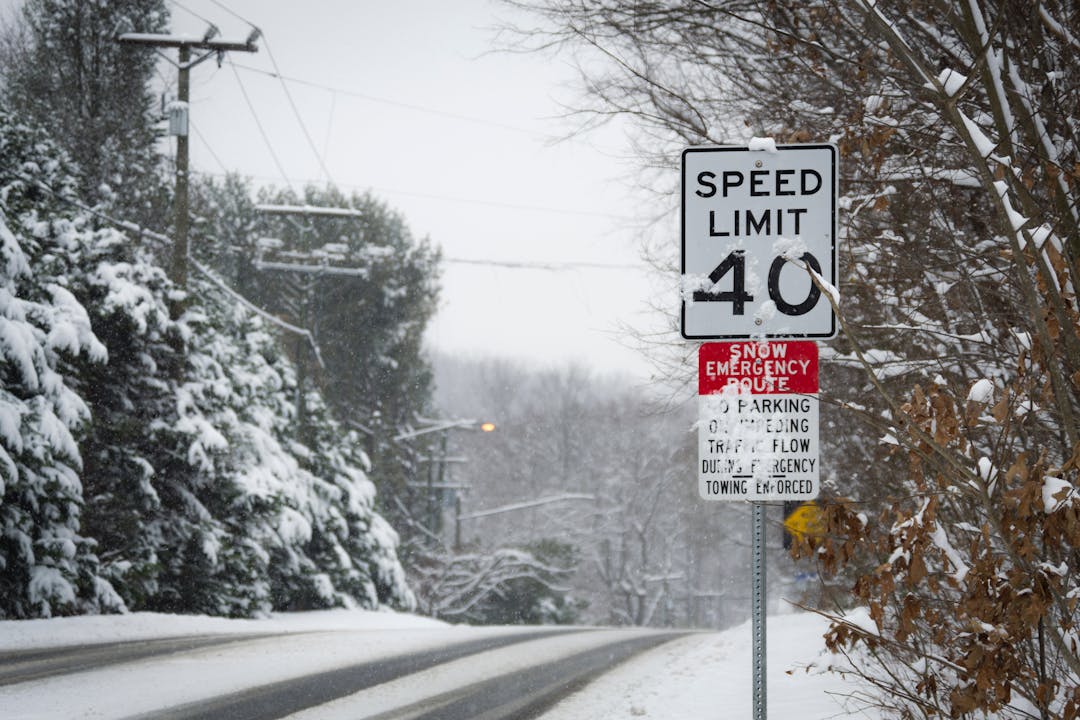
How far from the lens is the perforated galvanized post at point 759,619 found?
425 centimetres

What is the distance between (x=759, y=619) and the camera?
13.9 ft

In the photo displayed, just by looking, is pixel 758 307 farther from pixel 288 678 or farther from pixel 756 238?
pixel 288 678

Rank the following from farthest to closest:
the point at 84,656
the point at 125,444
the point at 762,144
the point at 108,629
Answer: the point at 125,444, the point at 108,629, the point at 84,656, the point at 762,144

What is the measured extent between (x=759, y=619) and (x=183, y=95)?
18380mm

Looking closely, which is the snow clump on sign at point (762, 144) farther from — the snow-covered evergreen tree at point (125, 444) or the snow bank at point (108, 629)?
the snow-covered evergreen tree at point (125, 444)

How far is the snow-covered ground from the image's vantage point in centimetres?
796

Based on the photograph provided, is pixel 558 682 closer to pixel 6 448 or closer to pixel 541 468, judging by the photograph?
pixel 6 448

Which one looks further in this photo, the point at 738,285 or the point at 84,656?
the point at 84,656

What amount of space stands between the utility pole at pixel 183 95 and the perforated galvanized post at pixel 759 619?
656 inches

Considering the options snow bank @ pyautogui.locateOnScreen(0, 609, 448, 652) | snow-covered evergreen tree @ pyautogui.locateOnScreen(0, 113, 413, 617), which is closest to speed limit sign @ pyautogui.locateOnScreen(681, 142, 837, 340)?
snow bank @ pyautogui.locateOnScreen(0, 609, 448, 652)

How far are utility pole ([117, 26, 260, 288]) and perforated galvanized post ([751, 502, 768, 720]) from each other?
16.7 meters

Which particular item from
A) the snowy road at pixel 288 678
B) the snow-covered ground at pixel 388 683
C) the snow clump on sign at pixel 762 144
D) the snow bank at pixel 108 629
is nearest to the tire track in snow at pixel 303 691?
the snowy road at pixel 288 678

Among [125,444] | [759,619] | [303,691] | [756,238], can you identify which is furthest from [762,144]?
[125,444]

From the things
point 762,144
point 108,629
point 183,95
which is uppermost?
point 183,95
